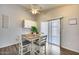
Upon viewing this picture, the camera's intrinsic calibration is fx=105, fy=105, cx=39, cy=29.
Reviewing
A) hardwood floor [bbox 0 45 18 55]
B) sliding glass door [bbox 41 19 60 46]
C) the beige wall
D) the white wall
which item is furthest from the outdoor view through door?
hardwood floor [bbox 0 45 18 55]

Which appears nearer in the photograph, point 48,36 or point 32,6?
point 32,6

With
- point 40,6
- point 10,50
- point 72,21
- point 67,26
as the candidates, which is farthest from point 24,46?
point 72,21

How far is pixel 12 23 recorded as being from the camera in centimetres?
250

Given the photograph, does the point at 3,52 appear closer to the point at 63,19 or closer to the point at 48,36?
the point at 48,36

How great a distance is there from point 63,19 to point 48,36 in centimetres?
56

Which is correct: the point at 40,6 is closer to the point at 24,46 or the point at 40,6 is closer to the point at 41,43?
the point at 41,43

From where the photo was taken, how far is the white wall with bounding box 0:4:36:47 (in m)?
2.45

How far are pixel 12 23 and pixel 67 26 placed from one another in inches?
52.3

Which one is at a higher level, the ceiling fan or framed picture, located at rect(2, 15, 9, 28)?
the ceiling fan

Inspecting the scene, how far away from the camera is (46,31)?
2.63m

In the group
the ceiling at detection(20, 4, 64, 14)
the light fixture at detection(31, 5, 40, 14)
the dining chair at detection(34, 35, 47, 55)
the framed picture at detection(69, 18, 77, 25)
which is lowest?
the dining chair at detection(34, 35, 47, 55)

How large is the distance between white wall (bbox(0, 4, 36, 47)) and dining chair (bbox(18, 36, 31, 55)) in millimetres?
143

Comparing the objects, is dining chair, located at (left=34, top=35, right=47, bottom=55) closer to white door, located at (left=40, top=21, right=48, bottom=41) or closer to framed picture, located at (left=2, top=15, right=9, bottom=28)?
white door, located at (left=40, top=21, right=48, bottom=41)
